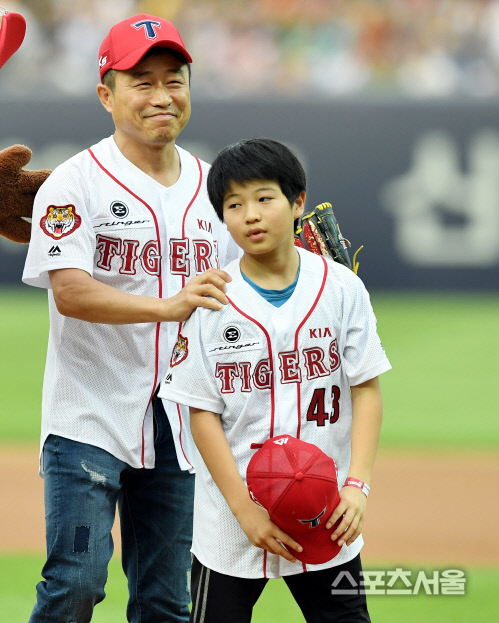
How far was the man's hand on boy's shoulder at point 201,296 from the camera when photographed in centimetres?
285

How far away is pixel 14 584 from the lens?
16.6 ft

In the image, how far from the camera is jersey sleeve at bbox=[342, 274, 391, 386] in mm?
2885

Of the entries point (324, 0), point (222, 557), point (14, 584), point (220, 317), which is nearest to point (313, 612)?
point (222, 557)

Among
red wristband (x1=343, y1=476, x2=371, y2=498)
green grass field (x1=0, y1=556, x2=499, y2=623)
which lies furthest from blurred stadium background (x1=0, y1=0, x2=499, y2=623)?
red wristband (x1=343, y1=476, x2=371, y2=498)

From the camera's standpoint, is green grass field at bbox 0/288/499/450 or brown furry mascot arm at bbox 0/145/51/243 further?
green grass field at bbox 0/288/499/450

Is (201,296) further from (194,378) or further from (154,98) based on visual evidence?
(154,98)

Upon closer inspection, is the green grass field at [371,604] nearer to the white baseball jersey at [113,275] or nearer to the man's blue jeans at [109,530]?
the man's blue jeans at [109,530]

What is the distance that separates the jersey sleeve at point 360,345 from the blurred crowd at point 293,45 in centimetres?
1144

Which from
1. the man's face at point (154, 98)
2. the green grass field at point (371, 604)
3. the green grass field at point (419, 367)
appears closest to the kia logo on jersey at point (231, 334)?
the man's face at point (154, 98)

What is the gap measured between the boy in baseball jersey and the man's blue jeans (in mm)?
404

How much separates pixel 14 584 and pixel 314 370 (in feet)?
9.43

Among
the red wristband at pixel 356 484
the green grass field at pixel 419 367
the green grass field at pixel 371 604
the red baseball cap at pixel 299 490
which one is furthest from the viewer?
the green grass field at pixel 419 367

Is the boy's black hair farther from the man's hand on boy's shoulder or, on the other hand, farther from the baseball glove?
the baseball glove

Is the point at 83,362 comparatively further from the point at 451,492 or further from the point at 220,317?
the point at 451,492
